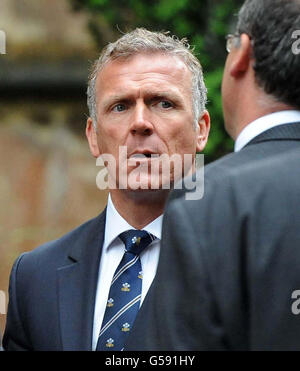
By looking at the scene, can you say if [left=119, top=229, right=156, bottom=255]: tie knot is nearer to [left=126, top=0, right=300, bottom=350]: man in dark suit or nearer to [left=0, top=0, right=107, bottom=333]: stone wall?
[left=126, top=0, right=300, bottom=350]: man in dark suit

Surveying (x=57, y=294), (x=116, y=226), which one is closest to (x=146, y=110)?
(x=116, y=226)

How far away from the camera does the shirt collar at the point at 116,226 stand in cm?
300

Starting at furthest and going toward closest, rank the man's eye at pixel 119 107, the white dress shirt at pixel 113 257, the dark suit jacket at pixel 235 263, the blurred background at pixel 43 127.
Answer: the blurred background at pixel 43 127
the man's eye at pixel 119 107
the white dress shirt at pixel 113 257
the dark suit jacket at pixel 235 263

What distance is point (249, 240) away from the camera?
6.62 feet

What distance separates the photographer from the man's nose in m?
2.99

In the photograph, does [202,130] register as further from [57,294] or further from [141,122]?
[57,294]

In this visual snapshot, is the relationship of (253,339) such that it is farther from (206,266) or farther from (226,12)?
(226,12)

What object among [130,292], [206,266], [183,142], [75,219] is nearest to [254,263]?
[206,266]

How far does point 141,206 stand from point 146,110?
303mm

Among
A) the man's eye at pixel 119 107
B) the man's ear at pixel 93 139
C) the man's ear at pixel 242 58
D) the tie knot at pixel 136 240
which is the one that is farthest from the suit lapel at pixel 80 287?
the man's ear at pixel 242 58

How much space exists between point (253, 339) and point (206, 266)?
0.59 ft

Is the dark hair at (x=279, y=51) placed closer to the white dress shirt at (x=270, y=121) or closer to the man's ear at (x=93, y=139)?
the white dress shirt at (x=270, y=121)

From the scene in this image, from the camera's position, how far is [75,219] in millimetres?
6797

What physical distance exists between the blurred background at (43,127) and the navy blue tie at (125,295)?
381 cm
